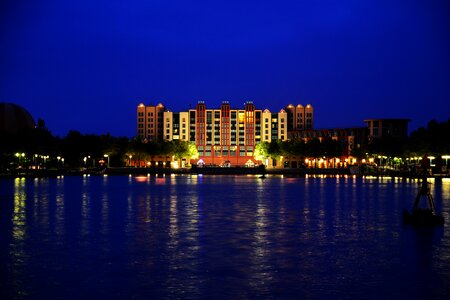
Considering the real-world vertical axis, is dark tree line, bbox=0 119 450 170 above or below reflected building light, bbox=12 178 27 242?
above

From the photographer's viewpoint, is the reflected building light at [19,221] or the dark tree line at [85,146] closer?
the reflected building light at [19,221]

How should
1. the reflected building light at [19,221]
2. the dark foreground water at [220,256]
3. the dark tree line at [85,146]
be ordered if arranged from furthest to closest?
the dark tree line at [85,146], the reflected building light at [19,221], the dark foreground water at [220,256]

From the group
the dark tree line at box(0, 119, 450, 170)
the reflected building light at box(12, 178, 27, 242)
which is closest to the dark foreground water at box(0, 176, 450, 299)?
the reflected building light at box(12, 178, 27, 242)

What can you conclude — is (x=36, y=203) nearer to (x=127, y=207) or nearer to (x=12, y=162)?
(x=127, y=207)

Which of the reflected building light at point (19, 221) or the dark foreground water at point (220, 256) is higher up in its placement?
the reflected building light at point (19, 221)

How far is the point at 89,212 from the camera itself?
1705 inches

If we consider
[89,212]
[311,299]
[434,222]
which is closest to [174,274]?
[311,299]

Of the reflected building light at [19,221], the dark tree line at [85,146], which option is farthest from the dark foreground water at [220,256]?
the dark tree line at [85,146]

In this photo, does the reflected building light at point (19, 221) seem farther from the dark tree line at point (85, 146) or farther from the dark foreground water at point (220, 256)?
the dark tree line at point (85, 146)

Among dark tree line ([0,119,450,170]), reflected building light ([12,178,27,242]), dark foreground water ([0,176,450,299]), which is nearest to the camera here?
dark foreground water ([0,176,450,299])

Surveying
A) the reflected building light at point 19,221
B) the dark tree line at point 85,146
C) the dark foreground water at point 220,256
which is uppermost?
the dark tree line at point 85,146

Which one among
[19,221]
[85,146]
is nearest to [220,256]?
[19,221]

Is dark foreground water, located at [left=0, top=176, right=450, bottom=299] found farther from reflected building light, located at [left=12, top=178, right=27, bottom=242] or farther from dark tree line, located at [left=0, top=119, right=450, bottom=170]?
dark tree line, located at [left=0, top=119, right=450, bottom=170]

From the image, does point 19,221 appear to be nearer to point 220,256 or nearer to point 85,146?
point 220,256
